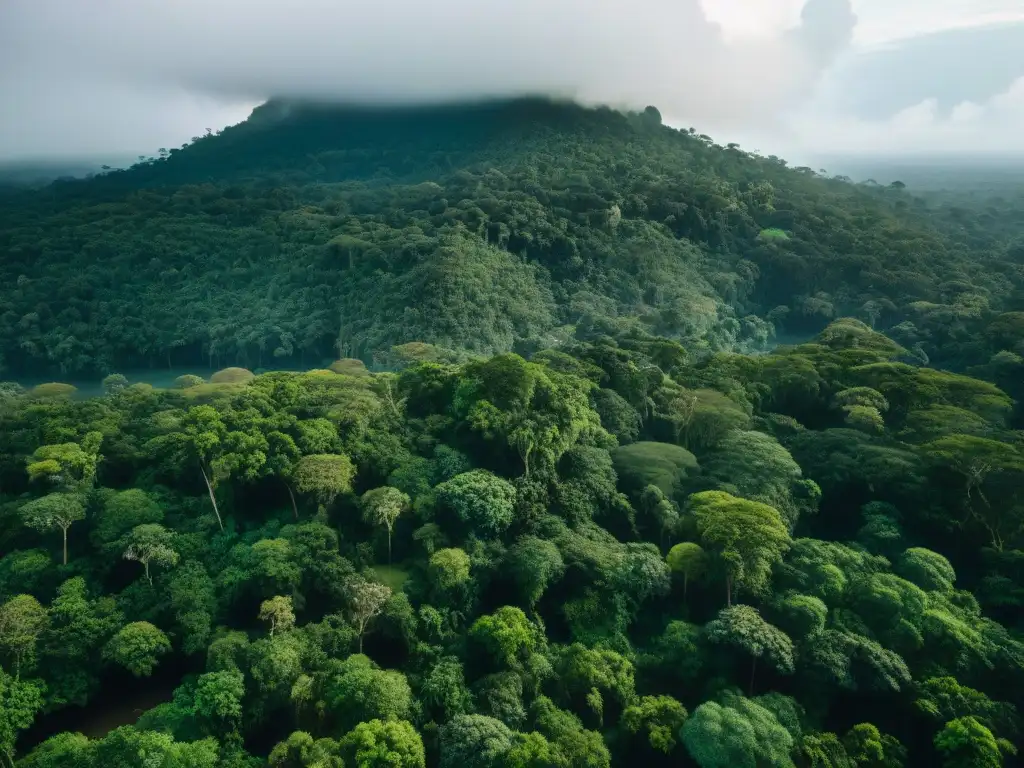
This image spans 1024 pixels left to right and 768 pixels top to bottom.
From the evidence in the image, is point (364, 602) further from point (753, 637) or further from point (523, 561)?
point (753, 637)

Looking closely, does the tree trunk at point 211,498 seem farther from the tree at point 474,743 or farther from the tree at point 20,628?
the tree at point 474,743

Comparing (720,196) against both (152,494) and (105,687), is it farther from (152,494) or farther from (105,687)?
(105,687)

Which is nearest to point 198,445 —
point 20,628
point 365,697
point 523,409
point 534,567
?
point 20,628

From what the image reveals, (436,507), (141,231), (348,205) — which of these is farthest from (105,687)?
(348,205)

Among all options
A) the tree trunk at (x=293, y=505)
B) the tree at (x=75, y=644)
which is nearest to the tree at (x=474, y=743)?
the tree trunk at (x=293, y=505)

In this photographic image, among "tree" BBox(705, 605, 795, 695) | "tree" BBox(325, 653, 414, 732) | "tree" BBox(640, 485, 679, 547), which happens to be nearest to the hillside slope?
"tree" BBox(640, 485, 679, 547)

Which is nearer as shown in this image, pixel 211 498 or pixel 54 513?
pixel 54 513
